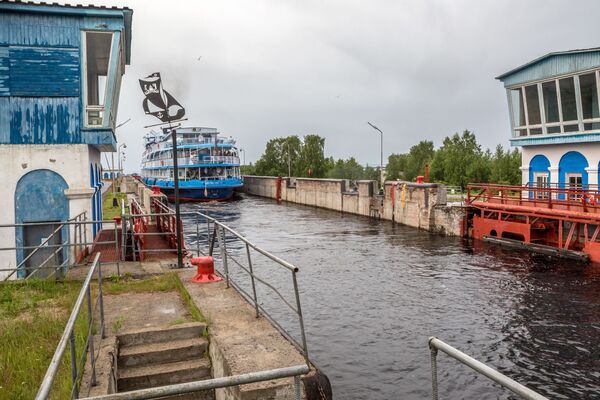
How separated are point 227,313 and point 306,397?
9.30 feet

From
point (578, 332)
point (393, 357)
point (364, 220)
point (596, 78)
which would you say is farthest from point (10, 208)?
point (364, 220)

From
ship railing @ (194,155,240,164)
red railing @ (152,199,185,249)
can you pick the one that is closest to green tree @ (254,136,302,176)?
ship railing @ (194,155,240,164)

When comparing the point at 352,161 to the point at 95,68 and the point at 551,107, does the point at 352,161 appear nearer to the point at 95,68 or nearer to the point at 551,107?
the point at 551,107

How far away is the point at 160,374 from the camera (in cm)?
689

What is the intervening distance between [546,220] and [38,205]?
71.0 feet

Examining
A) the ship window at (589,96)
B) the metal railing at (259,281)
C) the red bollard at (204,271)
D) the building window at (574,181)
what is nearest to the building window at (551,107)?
the ship window at (589,96)

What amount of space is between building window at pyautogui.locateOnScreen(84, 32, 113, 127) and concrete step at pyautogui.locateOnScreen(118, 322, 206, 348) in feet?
29.1

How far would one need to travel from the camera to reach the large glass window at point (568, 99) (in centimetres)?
2628

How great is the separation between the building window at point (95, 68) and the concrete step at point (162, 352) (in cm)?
907

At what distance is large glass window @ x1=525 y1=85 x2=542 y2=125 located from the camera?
28547 mm

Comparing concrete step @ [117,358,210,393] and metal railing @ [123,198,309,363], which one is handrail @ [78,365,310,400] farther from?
concrete step @ [117,358,210,393]

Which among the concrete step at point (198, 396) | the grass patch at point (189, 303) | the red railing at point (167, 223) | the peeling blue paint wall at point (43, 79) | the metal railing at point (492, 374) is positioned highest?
the peeling blue paint wall at point (43, 79)

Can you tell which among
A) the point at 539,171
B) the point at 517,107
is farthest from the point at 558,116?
the point at 539,171

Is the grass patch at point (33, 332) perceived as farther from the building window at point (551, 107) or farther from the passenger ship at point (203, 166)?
the passenger ship at point (203, 166)
